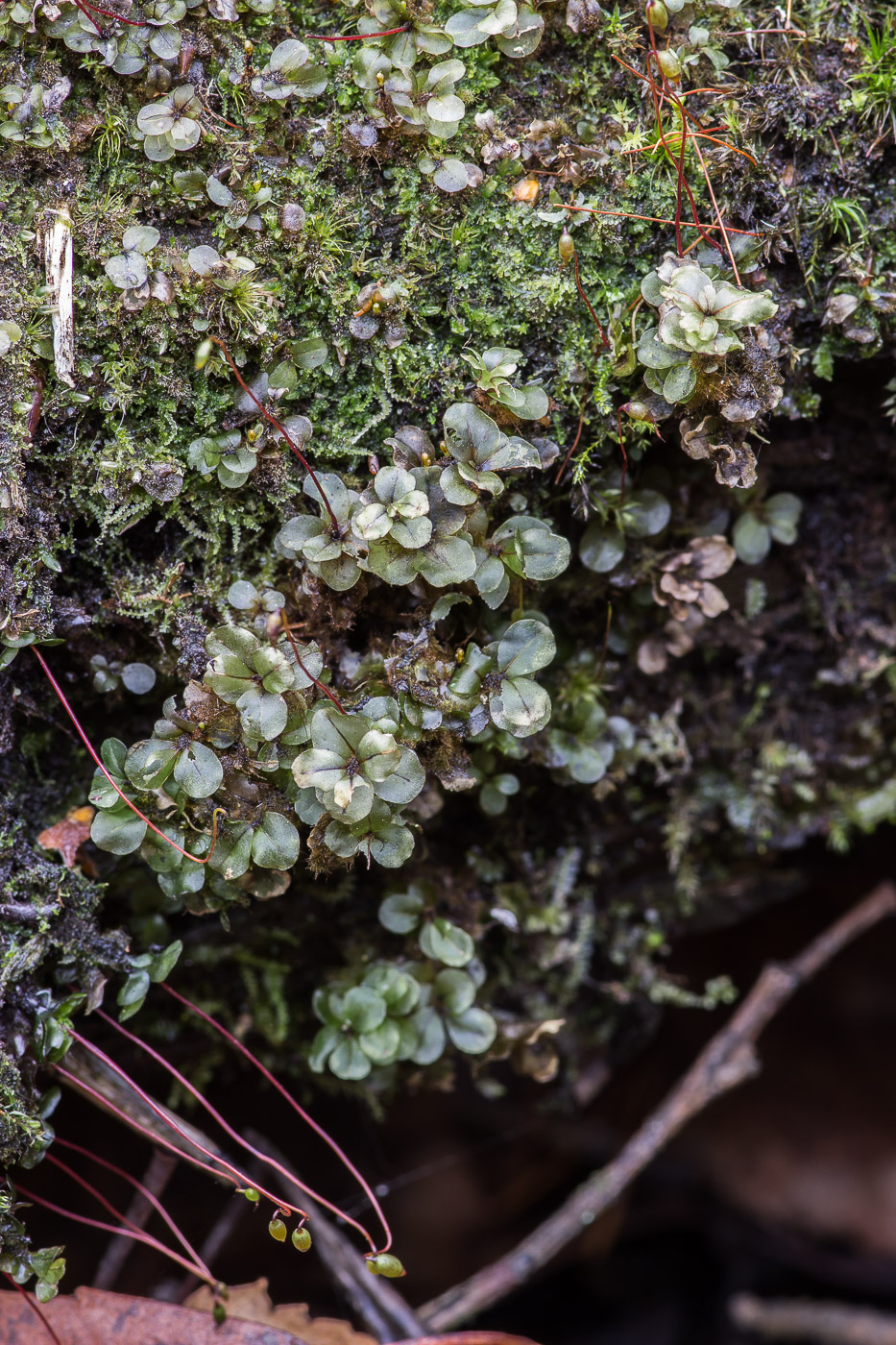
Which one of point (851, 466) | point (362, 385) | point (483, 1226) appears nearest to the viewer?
point (362, 385)

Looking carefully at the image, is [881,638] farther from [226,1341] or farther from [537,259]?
[226,1341]

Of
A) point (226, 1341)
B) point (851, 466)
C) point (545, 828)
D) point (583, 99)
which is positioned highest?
point (583, 99)

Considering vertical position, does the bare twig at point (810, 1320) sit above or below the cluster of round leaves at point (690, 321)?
below

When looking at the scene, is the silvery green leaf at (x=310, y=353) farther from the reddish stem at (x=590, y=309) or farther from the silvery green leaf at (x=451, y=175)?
the reddish stem at (x=590, y=309)

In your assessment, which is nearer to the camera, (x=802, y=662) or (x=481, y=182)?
(x=481, y=182)

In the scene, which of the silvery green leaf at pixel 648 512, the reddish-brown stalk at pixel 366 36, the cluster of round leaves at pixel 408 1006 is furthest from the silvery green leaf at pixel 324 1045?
the reddish-brown stalk at pixel 366 36

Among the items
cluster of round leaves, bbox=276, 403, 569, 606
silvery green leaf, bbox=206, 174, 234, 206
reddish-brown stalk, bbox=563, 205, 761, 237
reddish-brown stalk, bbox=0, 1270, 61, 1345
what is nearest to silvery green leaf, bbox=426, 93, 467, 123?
reddish-brown stalk, bbox=563, 205, 761, 237

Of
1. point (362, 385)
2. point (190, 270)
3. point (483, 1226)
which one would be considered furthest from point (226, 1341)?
point (190, 270)

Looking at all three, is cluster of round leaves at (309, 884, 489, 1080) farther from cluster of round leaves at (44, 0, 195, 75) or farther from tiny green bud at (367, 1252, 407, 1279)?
cluster of round leaves at (44, 0, 195, 75)
